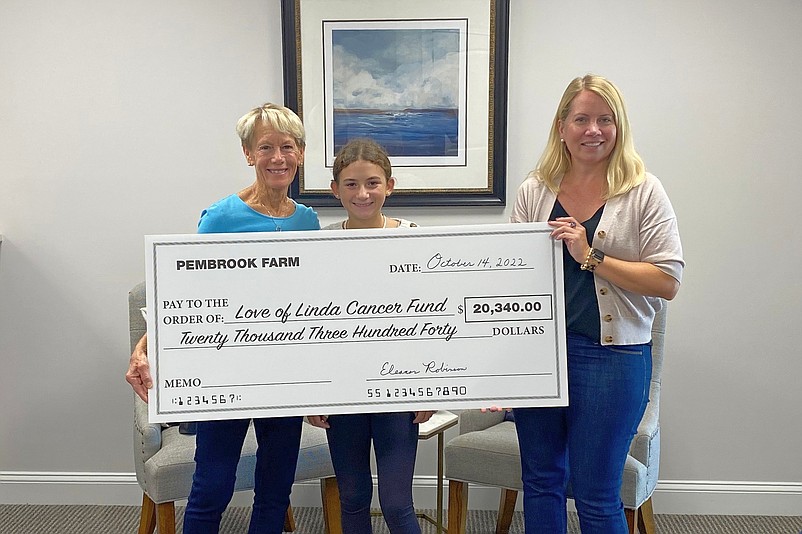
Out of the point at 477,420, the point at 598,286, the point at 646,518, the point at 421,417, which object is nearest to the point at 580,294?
the point at 598,286

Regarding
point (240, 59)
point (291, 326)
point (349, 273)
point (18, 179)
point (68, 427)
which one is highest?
point (240, 59)

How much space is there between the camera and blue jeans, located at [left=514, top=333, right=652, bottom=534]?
1740 mm

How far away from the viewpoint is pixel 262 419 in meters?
1.92

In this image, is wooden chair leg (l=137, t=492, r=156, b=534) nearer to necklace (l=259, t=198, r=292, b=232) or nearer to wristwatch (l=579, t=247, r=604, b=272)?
necklace (l=259, t=198, r=292, b=232)

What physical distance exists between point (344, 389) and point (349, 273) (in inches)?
11.0

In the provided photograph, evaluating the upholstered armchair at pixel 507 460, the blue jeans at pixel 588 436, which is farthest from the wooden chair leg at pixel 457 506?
the blue jeans at pixel 588 436

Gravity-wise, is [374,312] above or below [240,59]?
below

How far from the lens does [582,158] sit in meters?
1.75

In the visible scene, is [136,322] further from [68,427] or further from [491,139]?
[491,139]

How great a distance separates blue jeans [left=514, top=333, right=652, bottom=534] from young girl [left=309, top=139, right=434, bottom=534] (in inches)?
11.5

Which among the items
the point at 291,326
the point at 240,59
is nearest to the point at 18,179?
the point at 240,59

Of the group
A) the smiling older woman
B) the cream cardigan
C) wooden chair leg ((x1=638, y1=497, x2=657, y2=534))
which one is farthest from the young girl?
wooden chair leg ((x1=638, y1=497, x2=657, y2=534))

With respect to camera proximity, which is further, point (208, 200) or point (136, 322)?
point (208, 200)

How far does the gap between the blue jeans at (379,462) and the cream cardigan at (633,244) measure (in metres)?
0.54
